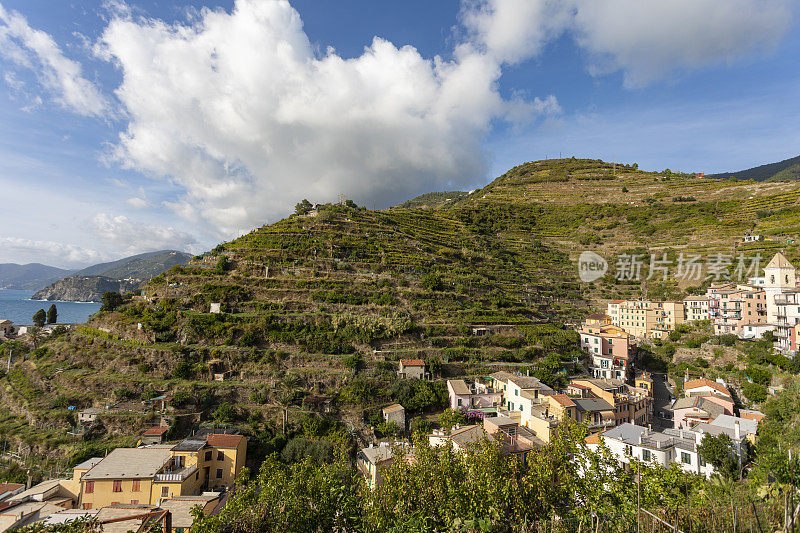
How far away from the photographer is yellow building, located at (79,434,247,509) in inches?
672

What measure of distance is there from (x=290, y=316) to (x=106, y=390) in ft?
48.5

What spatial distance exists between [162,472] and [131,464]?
1.93 meters

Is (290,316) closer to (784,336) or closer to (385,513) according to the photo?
(385,513)

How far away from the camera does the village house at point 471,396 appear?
27219 mm

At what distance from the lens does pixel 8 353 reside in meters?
35.8

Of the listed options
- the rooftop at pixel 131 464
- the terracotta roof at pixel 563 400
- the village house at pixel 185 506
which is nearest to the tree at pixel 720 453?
the terracotta roof at pixel 563 400

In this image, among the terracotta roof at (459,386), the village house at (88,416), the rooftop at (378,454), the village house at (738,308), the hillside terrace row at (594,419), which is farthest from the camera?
the village house at (738,308)

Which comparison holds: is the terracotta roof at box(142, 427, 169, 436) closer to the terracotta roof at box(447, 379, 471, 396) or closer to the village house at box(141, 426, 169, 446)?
the village house at box(141, 426, 169, 446)

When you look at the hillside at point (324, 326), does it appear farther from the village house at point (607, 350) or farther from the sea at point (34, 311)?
the sea at point (34, 311)

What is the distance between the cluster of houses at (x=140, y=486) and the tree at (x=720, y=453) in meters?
28.1

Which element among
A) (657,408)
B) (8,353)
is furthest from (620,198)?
(8,353)

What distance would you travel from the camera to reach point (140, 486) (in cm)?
1728

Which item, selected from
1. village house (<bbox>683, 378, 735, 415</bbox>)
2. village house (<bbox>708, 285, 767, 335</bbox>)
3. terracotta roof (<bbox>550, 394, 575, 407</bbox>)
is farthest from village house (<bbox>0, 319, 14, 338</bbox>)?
village house (<bbox>708, 285, 767, 335</bbox>)

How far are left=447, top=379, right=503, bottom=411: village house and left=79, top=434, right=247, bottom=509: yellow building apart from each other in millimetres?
15938
